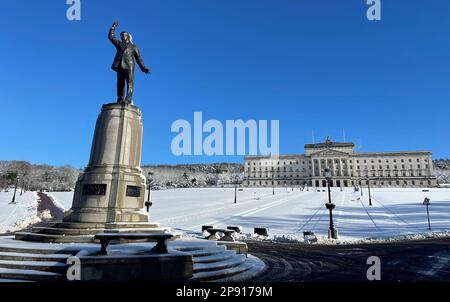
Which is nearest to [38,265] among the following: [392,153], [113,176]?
[113,176]

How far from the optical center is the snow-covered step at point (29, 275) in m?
6.32

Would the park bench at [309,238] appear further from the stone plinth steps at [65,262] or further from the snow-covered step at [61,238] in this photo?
the snow-covered step at [61,238]

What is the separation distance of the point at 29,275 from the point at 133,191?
15.7ft

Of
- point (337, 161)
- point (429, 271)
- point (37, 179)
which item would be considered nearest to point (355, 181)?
point (337, 161)

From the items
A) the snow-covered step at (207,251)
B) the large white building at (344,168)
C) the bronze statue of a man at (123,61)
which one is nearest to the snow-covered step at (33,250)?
the snow-covered step at (207,251)

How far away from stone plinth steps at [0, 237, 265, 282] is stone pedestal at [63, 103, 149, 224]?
2.37 metres

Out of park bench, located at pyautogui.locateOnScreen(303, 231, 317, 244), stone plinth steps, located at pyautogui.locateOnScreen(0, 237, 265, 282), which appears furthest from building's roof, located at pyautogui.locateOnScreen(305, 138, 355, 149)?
stone plinth steps, located at pyautogui.locateOnScreen(0, 237, 265, 282)

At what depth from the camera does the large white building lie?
5177 inches

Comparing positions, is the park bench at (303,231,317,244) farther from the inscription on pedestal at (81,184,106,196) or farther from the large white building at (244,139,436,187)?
the large white building at (244,139,436,187)

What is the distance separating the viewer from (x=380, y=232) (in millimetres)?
18891

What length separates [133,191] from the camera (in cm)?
1095

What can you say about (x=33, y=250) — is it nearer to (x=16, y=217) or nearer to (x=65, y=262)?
(x=65, y=262)

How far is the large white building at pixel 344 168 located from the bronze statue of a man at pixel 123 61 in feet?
381
